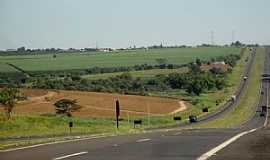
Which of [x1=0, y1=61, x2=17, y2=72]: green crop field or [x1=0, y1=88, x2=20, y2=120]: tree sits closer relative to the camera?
[x1=0, y1=88, x2=20, y2=120]: tree

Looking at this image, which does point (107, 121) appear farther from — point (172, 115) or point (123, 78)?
point (123, 78)

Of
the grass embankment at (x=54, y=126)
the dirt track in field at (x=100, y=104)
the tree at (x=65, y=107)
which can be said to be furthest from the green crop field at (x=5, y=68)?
the grass embankment at (x=54, y=126)

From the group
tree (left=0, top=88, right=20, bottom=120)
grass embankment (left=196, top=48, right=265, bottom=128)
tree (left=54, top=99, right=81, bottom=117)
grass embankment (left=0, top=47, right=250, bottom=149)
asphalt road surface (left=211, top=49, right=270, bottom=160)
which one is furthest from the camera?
tree (left=54, top=99, right=81, bottom=117)

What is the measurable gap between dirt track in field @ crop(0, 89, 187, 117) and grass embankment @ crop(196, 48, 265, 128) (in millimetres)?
9395

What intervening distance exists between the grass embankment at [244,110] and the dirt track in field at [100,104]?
9.39 meters

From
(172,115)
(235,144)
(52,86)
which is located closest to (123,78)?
(52,86)

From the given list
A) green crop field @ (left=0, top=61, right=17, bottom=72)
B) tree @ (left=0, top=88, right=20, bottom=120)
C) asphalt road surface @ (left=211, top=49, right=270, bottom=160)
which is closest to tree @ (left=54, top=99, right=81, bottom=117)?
green crop field @ (left=0, top=61, right=17, bottom=72)

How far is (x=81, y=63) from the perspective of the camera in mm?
199375

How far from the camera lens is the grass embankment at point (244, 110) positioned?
7209 centimetres

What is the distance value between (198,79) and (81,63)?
2479 inches

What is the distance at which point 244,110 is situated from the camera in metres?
99.3

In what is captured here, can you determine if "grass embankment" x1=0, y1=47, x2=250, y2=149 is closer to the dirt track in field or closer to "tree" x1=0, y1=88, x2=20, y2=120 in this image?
the dirt track in field

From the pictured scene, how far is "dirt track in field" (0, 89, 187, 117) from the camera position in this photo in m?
Answer: 86.9

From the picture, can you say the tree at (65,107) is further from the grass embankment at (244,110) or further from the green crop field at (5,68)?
the grass embankment at (244,110)
